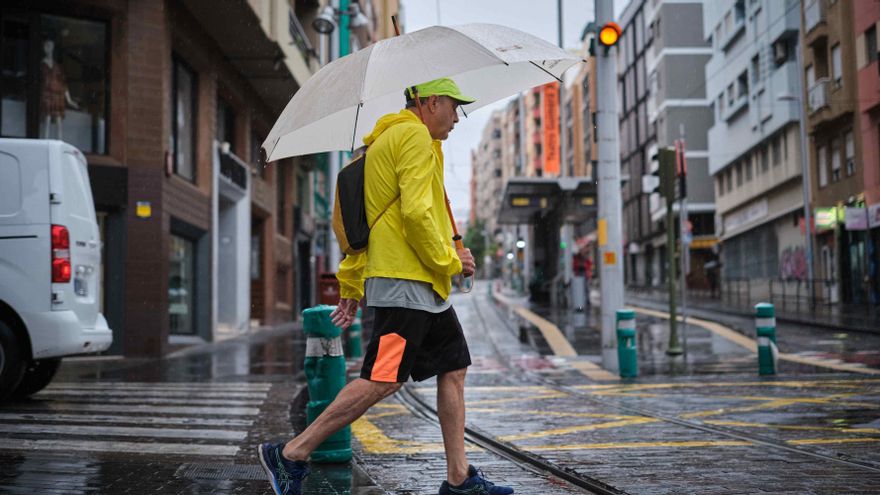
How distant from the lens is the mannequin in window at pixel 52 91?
14.5 m

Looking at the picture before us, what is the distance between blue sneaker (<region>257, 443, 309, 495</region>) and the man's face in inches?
61.2

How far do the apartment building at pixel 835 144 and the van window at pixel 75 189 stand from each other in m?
25.5

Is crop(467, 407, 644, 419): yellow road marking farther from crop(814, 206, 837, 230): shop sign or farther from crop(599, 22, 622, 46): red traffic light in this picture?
crop(814, 206, 837, 230): shop sign

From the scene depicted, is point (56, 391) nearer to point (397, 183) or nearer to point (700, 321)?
point (397, 183)

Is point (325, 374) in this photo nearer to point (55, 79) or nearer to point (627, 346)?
point (627, 346)

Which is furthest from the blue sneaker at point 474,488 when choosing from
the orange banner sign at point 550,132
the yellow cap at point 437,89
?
the orange banner sign at point 550,132

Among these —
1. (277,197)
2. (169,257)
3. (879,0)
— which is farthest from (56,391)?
(879,0)

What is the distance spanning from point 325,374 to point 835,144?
107 feet

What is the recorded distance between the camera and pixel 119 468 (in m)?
5.07

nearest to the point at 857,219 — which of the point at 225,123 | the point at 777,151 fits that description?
the point at 777,151

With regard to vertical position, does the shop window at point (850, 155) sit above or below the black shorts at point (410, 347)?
above

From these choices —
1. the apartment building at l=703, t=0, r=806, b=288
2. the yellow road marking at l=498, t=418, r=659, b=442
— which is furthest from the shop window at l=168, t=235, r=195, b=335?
the apartment building at l=703, t=0, r=806, b=288

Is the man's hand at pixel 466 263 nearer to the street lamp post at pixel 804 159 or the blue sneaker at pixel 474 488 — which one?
the blue sneaker at pixel 474 488

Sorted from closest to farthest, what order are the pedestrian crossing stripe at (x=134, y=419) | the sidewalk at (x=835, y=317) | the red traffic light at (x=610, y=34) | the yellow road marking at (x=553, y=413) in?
the pedestrian crossing stripe at (x=134, y=419) < the yellow road marking at (x=553, y=413) < the red traffic light at (x=610, y=34) < the sidewalk at (x=835, y=317)
